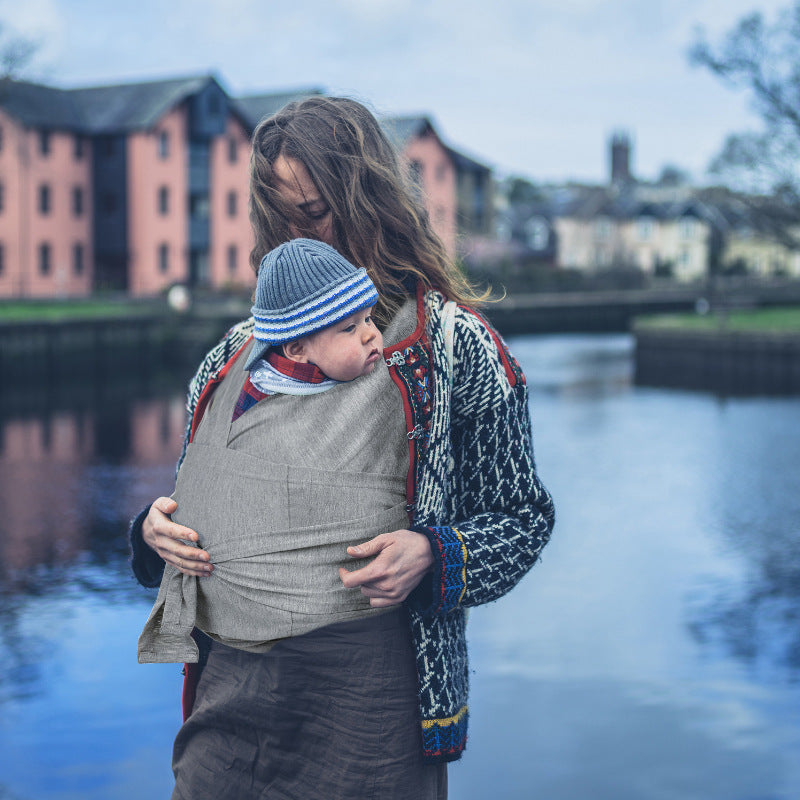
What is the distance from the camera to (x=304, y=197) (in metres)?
2.03

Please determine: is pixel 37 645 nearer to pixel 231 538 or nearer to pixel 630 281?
pixel 231 538

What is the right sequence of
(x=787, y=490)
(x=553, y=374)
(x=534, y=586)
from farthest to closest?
(x=553, y=374)
(x=787, y=490)
(x=534, y=586)

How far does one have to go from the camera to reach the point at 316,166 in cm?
199

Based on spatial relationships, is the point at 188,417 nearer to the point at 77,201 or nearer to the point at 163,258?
the point at 163,258

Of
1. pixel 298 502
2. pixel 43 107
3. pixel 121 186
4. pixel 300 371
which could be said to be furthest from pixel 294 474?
pixel 43 107

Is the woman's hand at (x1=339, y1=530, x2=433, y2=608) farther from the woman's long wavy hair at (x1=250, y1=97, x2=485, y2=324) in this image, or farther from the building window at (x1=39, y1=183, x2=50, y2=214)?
the building window at (x1=39, y1=183, x2=50, y2=214)

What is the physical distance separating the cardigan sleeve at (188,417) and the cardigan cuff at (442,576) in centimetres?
52

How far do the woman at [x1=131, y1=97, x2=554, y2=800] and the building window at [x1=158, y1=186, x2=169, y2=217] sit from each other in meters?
49.7

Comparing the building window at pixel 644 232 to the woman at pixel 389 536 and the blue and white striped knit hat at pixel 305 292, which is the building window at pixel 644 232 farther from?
the blue and white striped knit hat at pixel 305 292

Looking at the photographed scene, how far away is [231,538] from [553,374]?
2891 cm

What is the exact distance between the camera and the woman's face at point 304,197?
201 centimetres

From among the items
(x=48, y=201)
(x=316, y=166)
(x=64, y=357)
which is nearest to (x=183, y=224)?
(x=48, y=201)

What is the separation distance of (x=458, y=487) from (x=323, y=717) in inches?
18.1

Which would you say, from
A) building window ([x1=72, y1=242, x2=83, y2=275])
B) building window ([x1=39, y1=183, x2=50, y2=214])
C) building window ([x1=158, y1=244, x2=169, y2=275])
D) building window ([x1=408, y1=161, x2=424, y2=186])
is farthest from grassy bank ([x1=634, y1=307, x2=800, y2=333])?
building window ([x1=408, y1=161, x2=424, y2=186])
